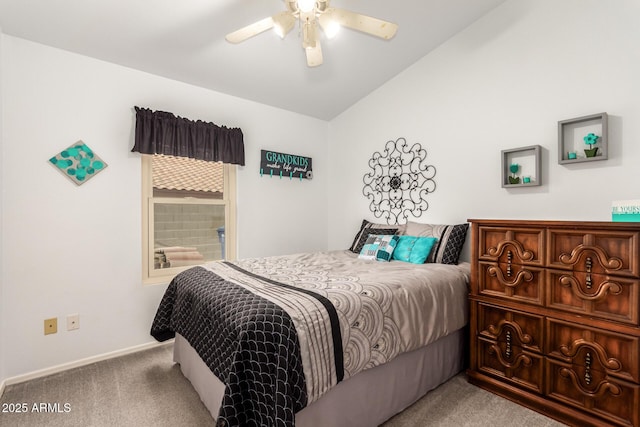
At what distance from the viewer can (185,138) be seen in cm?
281

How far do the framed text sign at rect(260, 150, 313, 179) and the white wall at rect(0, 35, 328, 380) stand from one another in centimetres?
Answer: 78

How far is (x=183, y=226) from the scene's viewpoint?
304cm

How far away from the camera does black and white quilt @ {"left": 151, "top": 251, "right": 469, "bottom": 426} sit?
1.22m

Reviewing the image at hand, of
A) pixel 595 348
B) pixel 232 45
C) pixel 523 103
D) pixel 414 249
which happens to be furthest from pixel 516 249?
pixel 232 45

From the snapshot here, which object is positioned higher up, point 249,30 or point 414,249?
point 249,30

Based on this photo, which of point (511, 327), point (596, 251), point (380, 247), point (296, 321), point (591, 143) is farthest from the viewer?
point (380, 247)

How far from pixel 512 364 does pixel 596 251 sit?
2.81 feet

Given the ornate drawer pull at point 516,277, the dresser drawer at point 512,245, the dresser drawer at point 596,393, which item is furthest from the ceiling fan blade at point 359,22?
the dresser drawer at point 596,393

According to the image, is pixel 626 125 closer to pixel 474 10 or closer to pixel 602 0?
pixel 602 0

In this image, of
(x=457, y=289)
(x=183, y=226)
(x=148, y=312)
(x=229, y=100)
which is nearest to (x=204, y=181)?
(x=183, y=226)

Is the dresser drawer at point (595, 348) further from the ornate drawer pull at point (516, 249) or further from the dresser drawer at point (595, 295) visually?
the ornate drawer pull at point (516, 249)

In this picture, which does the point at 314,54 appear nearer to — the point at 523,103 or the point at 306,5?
the point at 306,5

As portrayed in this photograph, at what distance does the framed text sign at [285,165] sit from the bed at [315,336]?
1436 millimetres

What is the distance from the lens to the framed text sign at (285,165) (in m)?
3.46
